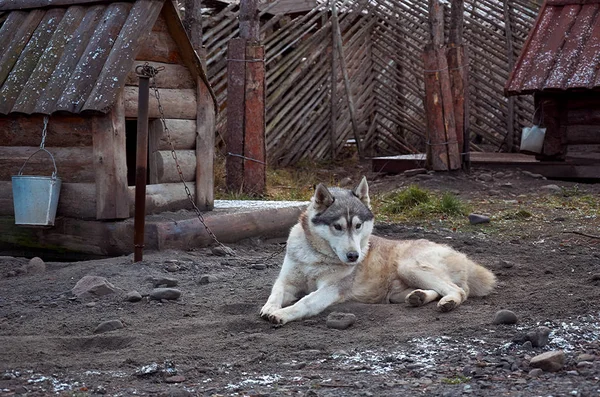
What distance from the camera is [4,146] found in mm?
7633

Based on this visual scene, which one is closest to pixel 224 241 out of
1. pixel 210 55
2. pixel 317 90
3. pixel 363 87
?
pixel 210 55

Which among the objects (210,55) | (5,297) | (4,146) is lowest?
(5,297)

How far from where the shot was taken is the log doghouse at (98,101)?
23.2 ft

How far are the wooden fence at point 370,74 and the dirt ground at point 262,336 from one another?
6.64 meters

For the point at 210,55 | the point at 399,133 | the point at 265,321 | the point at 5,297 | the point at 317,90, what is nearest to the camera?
the point at 265,321

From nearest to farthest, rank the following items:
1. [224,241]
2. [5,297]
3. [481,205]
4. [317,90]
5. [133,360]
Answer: [133,360] → [5,297] → [224,241] → [481,205] → [317,90]

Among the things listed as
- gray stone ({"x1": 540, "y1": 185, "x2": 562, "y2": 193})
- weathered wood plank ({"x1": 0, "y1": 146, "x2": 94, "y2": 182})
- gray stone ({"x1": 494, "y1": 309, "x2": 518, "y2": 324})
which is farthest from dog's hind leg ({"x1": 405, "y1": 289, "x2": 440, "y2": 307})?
gray stone ({"x1": 540, "y1": 185, "x2": 562, "y2": 193})

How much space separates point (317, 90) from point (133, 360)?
10.8 metres

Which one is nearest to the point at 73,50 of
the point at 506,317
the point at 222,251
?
the point at 222,251

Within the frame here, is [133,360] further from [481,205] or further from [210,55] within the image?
[210,55]

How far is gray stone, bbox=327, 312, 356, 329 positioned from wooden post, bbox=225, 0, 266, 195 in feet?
18.0

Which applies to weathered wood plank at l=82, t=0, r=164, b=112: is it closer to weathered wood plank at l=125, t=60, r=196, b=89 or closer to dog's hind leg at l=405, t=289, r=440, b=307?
weathered wood plank at l=125, t=60, r=196, b=89

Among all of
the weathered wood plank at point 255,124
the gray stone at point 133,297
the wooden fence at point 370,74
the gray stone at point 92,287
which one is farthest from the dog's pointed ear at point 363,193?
the wooden fence at point 370,74

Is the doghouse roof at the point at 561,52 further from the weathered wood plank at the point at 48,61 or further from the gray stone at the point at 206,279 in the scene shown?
the gray stone at the point at 206,279
